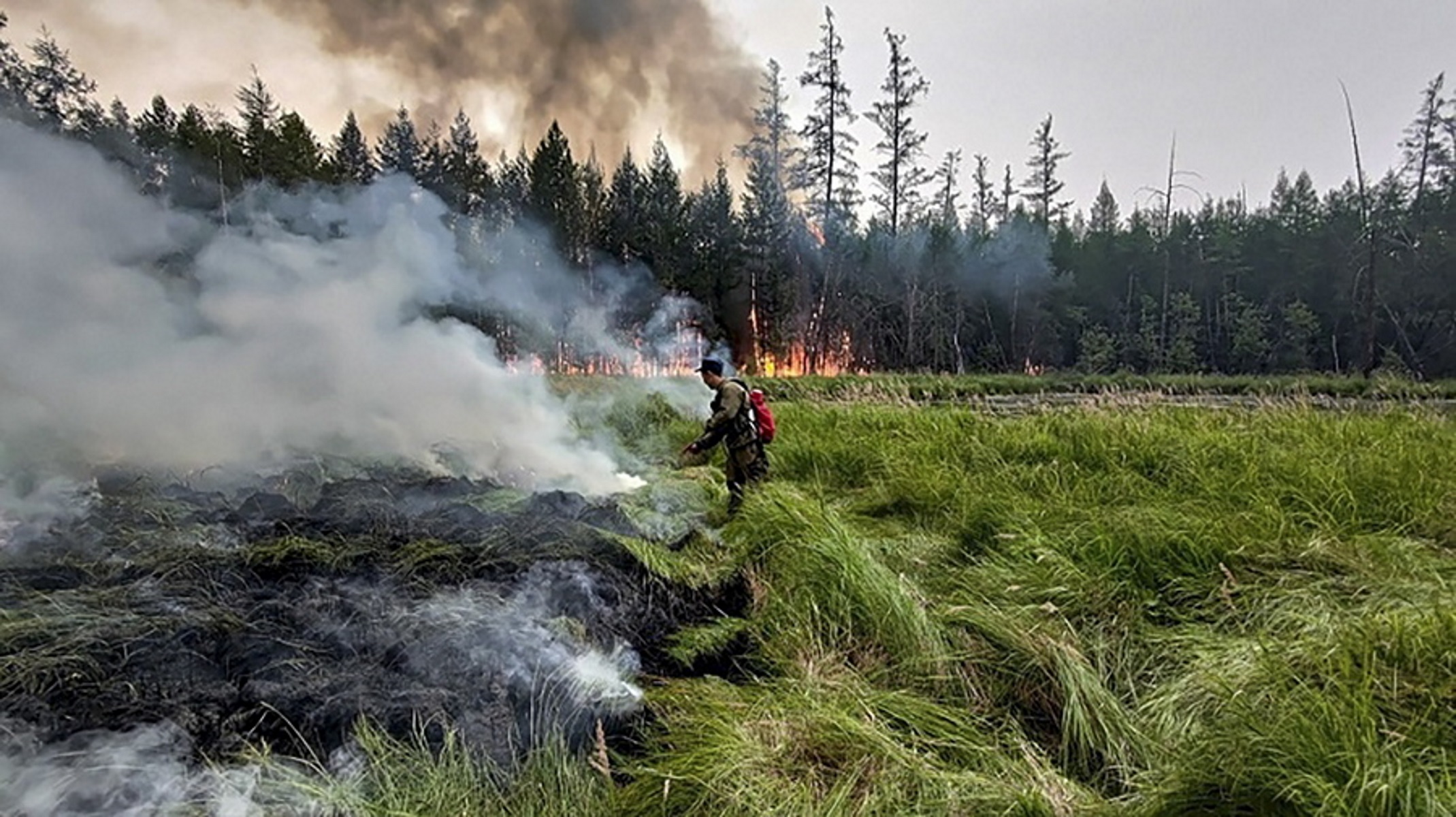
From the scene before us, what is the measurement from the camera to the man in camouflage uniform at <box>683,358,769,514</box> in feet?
19.2

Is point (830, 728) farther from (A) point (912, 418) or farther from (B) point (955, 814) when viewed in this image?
(A) point (912, 418)

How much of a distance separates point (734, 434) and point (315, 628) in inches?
142

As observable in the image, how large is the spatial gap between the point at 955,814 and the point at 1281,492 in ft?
13.7

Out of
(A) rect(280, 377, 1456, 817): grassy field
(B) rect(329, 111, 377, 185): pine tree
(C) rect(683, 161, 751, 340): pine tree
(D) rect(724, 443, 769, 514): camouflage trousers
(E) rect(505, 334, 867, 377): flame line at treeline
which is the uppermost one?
(B) rect(329, 111, 377, 185): pine tree

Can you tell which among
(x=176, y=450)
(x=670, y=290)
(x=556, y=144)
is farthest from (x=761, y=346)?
(x=176, y=450)

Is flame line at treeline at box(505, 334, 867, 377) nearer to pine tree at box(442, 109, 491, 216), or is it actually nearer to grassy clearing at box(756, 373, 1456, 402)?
grassy clearing at box(756, 373, 1456, 402)

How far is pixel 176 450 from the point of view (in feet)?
21.3

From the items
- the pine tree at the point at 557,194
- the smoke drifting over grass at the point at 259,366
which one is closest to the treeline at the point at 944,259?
the pine tree at the point at 557,194

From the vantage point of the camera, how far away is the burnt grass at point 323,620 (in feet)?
7.96

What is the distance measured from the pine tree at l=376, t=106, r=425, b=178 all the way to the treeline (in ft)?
0.33

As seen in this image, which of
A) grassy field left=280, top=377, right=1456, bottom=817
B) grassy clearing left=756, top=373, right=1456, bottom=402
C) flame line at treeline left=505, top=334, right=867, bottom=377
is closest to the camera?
grassy field left=280, top=377, right=1456, bottom=817

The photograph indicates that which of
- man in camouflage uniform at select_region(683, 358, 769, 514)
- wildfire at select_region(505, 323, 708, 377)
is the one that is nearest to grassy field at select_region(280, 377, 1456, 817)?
man in camouflage uniform at select_region(683, 358, 769, 514)

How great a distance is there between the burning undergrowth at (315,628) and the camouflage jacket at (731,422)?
1.40 meters

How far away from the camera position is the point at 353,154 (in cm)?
2981
